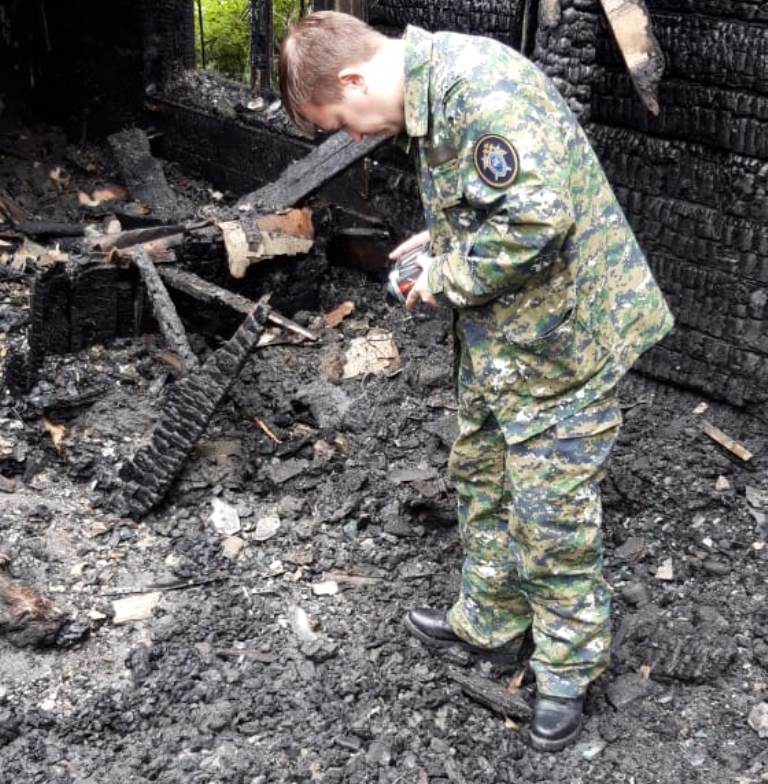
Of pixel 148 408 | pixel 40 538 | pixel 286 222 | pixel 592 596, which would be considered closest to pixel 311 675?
pixel 592 596

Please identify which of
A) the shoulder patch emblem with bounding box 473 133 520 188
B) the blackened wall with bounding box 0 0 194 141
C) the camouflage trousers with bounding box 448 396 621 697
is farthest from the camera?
the blackened wall with bounding box 0 0 194 141

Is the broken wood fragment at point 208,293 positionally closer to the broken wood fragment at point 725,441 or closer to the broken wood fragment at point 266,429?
the broken wood fragment at point 266,429

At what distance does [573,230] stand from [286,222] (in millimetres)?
2955

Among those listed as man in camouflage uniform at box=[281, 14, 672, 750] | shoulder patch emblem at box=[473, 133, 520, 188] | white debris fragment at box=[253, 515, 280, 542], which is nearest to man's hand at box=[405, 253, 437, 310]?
→ man in camouflage uniform at box=[281, 14, 672, 750]

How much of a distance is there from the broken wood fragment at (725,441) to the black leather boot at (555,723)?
5.03ft

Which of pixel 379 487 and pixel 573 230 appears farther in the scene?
pixel 379 487

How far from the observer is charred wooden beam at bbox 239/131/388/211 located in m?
5.57

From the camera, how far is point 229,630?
12.0ft

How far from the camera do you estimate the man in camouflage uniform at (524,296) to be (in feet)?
8.37

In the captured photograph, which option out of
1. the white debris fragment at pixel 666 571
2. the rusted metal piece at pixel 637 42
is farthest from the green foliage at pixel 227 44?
the white debris fragment at pixel 666 571

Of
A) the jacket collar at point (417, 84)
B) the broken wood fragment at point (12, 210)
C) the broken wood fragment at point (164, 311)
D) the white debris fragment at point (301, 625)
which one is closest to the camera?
the jacket collar at point (417, 84)

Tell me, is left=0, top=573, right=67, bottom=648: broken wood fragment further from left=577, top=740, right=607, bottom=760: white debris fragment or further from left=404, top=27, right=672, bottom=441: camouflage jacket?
left=577, top=740, right=607, bottom=760: white debris fragment

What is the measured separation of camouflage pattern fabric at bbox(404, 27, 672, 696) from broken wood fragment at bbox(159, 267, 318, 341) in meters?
1.92

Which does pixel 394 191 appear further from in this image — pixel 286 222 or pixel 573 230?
pixel 573 230
